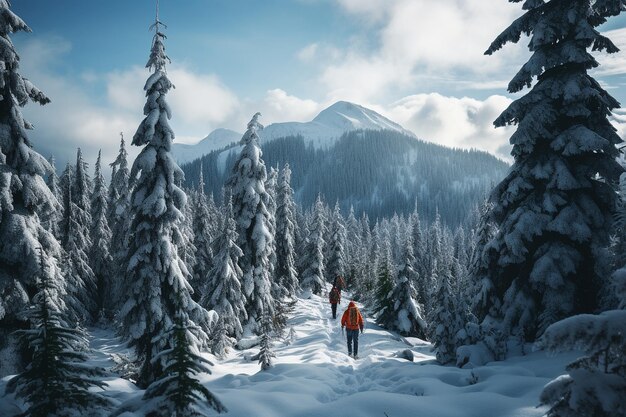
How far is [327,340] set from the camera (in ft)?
54.4

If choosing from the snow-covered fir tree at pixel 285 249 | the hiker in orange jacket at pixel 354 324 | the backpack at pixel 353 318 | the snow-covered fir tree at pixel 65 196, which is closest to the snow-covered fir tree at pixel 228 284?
the hiker in orange jacket at pixel 354 324

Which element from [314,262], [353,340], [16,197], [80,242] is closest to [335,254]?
[314,262]

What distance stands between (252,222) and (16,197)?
1252cm

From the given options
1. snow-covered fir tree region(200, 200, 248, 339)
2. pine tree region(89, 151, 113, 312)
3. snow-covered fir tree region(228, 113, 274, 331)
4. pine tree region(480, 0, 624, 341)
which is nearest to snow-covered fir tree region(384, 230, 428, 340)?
snow-covered fir tree region(228, 113, 274, 331)

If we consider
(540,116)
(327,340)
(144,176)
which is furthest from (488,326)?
(144,176)

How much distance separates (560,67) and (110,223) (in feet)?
125

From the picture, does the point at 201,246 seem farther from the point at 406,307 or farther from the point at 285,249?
the point at 406,307

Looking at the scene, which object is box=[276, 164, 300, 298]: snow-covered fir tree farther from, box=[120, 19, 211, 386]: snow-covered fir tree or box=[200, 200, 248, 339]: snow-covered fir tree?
box=[120, 19, 211, 386]: snow-covered fir tree

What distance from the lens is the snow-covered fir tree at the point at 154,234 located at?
1305cm

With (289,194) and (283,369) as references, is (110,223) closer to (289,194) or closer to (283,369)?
(289,194)

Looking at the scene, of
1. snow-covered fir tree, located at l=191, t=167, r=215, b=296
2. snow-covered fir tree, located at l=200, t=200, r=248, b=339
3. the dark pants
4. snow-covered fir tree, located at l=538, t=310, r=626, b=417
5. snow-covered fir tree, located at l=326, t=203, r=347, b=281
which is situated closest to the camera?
snow-covered fir tree, located at l=538, t=310, r=626, b=417

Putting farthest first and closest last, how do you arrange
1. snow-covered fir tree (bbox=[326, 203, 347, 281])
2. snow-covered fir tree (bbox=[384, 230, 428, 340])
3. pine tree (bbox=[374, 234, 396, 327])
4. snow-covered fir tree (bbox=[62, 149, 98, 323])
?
snow-covered fir tree (bbox=[326, 203, 347, 281])
snow-covered fir tree (bbox=[62, 149, 98, 323])
pine tree (bbox=[374, 234, 396, 327])
snow-covered fir tree (bbox=[384, 230, 428, 340])

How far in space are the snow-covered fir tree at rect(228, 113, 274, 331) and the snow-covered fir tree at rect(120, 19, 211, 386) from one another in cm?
793

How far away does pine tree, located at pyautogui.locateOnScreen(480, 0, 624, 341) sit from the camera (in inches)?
377
